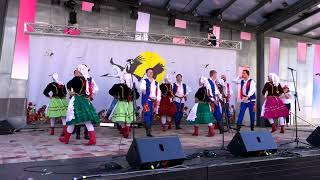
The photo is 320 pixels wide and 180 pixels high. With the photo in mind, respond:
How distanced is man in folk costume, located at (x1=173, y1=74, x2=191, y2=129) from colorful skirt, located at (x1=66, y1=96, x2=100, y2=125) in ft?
11.8

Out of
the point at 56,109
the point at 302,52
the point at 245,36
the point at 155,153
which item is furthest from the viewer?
the point at 302,52

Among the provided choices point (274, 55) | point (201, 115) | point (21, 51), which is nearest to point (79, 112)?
point (201, 115)

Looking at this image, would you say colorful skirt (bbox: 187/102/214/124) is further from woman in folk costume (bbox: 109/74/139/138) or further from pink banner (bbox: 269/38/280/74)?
pink banner (bbox: 269/38/280/74)

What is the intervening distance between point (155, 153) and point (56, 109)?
411cm

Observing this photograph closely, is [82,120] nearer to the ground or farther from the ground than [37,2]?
nearer to the ground

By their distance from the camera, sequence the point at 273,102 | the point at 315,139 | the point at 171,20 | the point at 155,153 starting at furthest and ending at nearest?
the point at 171,20, the point at 273,102, the point at 315,139, the point at 155,153

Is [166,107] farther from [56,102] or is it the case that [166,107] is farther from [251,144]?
[251,144]

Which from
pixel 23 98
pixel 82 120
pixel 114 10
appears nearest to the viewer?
pixel 82 120

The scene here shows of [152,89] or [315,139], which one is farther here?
[152,89]

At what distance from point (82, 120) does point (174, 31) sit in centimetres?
546

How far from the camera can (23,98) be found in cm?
791

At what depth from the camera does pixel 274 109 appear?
8.09 m

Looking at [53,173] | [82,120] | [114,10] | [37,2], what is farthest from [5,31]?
[53,173]

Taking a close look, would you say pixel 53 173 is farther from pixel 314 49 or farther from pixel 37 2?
pixel 314 49
